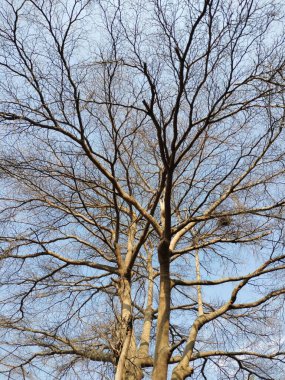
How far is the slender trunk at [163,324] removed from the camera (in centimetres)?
539

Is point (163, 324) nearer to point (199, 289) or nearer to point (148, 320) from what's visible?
point (199, 289)

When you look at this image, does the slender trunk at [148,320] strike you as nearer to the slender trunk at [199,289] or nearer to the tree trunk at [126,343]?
the tree trunk at [126,343]

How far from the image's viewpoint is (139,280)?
878 centimetres

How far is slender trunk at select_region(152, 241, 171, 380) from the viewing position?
212 inches

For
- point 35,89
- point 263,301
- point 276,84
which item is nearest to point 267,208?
point 263,301

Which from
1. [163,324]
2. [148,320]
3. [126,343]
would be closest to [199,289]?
[148,320]

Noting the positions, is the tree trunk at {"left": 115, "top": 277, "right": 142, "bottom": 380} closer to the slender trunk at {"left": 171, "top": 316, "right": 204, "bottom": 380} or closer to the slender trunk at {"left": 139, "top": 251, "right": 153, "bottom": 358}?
the slender trunk at {"left": 139, "top": 251, "right": 153, "bottom": 358}

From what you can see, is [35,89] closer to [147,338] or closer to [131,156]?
[131,156]

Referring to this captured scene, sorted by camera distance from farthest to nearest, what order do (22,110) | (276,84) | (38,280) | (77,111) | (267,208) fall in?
1. (38,280)
2. (267,208)
3. (22,110)
4. (77,111)
5. (276,84)

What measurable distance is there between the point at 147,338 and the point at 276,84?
4.26 metres

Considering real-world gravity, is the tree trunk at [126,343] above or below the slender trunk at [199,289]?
below

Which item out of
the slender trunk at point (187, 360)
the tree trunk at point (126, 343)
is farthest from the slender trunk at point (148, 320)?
the slender trunk at point (187, 360)

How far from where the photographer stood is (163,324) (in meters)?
5.68

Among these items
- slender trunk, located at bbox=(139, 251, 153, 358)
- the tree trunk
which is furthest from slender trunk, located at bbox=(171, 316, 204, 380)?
slender trunk, located at bbox=(139, 251, 153, 358)
